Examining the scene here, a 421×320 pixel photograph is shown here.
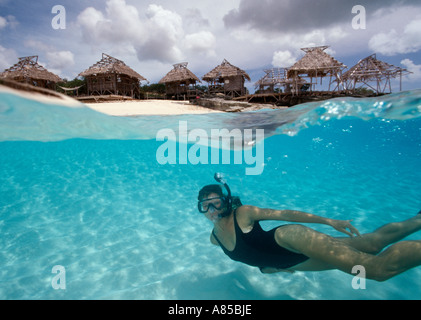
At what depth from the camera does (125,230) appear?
673 centimetres

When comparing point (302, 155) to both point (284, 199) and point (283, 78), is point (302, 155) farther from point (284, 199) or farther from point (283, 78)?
point (283, 78)

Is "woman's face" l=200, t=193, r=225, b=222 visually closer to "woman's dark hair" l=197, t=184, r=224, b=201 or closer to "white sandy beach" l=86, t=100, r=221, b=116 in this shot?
"woman's dark hair" l=197, t=184, r=224, b=201

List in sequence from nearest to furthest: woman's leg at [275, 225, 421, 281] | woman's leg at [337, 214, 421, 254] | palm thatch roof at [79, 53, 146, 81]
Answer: woman's leg at [275, 225, 421, 281] → woman's leg at [337, 214, 421, 254] → palm thatch roof at [79, 53, 146, 81]

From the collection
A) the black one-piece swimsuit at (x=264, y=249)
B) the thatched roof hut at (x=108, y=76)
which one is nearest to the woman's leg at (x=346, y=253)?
the black one-piece swimsuit at (x=264, y=249)

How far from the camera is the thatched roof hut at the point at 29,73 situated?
2872 centimetres

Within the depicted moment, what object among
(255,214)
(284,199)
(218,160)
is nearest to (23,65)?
(218,160)

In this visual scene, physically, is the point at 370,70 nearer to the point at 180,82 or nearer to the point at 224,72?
the point at 224,72

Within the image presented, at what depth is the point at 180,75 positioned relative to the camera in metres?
35.2

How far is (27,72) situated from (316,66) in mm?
37057

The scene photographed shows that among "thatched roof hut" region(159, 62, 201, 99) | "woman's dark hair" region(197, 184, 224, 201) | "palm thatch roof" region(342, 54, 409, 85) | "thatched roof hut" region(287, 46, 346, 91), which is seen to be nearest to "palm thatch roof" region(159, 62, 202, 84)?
"thatched roof hut" region(159, 62, 201, 99)

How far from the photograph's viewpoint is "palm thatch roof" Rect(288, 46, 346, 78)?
1031 inches

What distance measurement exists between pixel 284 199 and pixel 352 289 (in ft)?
21.6

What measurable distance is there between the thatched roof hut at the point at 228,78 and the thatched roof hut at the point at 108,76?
1228 cm

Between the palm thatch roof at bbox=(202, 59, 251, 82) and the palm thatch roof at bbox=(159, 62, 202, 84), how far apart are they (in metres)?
2.14
